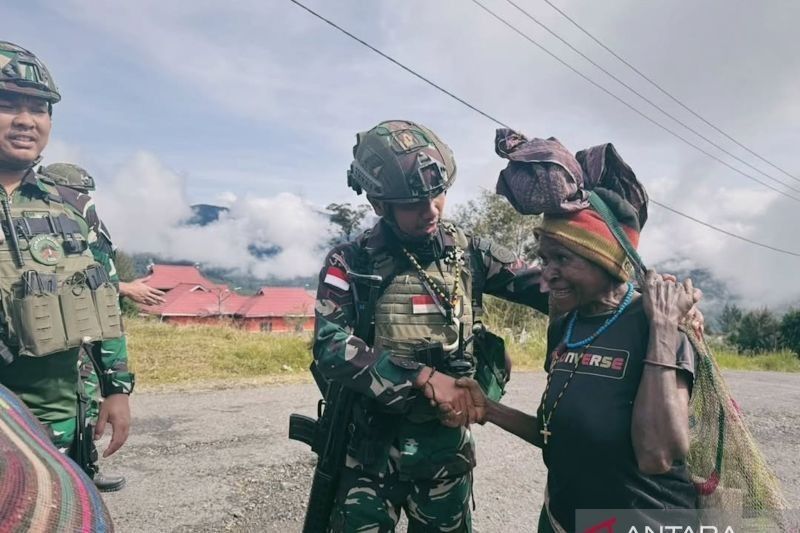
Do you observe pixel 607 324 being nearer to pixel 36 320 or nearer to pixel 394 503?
pixel 394 503

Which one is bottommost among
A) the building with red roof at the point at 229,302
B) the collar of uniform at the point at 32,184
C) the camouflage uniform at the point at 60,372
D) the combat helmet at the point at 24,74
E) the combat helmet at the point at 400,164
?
the building with red roof at the point at 229,302

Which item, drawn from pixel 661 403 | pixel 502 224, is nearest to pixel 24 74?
pixel 661 403

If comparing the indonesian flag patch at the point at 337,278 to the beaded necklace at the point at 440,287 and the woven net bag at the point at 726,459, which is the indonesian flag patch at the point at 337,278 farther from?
the woven net bag at the point at 726,459

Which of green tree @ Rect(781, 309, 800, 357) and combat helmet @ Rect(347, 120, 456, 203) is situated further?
green tree @ Rect(781, 309, 800, 357)

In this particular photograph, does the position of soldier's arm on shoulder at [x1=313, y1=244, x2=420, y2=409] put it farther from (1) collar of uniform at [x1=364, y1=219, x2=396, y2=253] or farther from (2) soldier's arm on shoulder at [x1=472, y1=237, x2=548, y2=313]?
(2) soldier's arm on shoulder at [x1=472, y1=237, x2=548, y2=313]

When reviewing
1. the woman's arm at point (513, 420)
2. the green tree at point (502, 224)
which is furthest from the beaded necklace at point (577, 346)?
the green tree at point (502, 224)

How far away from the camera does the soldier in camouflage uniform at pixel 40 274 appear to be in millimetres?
2221

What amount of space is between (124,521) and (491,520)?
2.35 meters

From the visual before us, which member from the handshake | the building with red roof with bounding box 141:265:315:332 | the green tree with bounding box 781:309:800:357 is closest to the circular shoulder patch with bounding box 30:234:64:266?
the handshake

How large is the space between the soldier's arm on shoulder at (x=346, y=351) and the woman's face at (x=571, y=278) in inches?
22.9

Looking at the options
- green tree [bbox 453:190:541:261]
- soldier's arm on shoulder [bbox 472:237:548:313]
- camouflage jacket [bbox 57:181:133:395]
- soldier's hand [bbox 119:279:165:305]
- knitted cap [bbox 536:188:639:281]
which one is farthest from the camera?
green tree [bbox 453:190:541:261]

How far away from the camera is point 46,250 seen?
7.70ft

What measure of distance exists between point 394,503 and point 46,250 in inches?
71.5

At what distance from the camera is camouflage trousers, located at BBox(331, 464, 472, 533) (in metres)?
2.20
